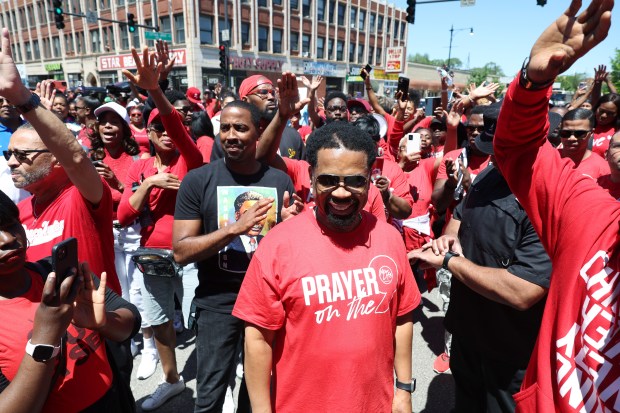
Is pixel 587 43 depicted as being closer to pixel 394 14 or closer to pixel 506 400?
pixel 506 400

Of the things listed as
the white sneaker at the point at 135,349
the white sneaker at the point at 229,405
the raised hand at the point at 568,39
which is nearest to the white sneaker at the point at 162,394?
the white sneaker at the point at 229,405

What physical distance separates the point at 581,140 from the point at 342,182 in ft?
10.6

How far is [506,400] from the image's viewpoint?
2.10 metres

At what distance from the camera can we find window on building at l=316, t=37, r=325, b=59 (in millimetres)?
39062

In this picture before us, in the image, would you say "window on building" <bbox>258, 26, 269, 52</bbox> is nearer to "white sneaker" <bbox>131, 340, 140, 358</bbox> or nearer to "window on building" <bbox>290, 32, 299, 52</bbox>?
"window on building" <bbox>290, 32, 299, 52</bbox>

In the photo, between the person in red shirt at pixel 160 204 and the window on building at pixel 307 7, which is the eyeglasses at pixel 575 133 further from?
the window on building at pixel 307 7

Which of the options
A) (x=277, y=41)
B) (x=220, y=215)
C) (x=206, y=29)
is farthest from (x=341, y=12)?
(x=220, y=215)

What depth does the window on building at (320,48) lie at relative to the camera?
3906 centimetres

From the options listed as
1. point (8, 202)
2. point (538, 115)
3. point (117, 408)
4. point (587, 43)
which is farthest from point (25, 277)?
point (587, 43)

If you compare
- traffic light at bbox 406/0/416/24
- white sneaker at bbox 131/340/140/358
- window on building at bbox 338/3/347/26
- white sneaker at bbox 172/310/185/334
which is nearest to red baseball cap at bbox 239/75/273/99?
white sneaker at bbox 172/310/185/334

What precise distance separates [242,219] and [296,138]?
7.68 ft

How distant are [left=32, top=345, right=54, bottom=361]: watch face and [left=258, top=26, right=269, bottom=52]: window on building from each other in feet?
118

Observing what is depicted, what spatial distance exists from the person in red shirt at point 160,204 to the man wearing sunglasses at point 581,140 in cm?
343

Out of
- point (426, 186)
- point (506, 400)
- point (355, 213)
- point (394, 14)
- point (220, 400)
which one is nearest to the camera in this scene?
point (355, 213)
